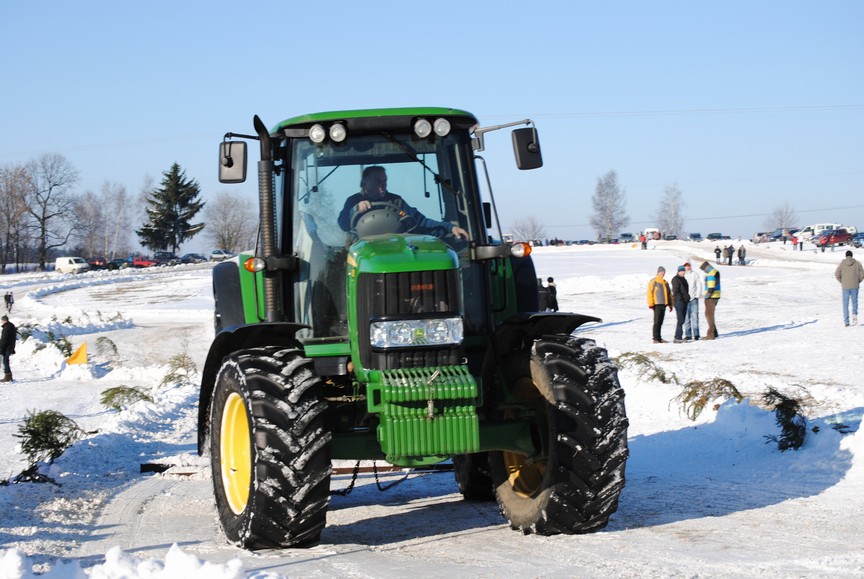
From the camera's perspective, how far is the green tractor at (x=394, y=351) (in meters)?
6.04

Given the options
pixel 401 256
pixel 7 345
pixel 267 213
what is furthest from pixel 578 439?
pixel 7 345

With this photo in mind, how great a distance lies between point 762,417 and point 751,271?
155ft

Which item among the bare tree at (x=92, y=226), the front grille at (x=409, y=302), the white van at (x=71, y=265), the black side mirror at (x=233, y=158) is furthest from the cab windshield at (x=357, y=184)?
the bare tree at (x=92, y=226)

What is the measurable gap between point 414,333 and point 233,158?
6.45 feet

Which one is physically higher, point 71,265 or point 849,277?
point 71,265

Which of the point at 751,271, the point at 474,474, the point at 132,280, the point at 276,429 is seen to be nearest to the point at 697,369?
the point at 474,474

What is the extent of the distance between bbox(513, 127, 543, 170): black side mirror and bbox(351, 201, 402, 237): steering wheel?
3.01ft

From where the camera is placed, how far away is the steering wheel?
703 centimetres

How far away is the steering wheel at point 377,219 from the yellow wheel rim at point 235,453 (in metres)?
1.40

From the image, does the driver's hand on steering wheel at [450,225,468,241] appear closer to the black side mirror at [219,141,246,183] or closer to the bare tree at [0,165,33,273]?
the black side mirror at [219,141,246,183]

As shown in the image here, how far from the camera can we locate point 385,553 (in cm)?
610

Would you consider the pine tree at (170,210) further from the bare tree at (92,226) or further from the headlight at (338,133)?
the headlight at (338,133)

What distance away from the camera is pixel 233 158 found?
23.5 ft

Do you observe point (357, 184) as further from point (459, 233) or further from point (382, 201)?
point (459, 233)
